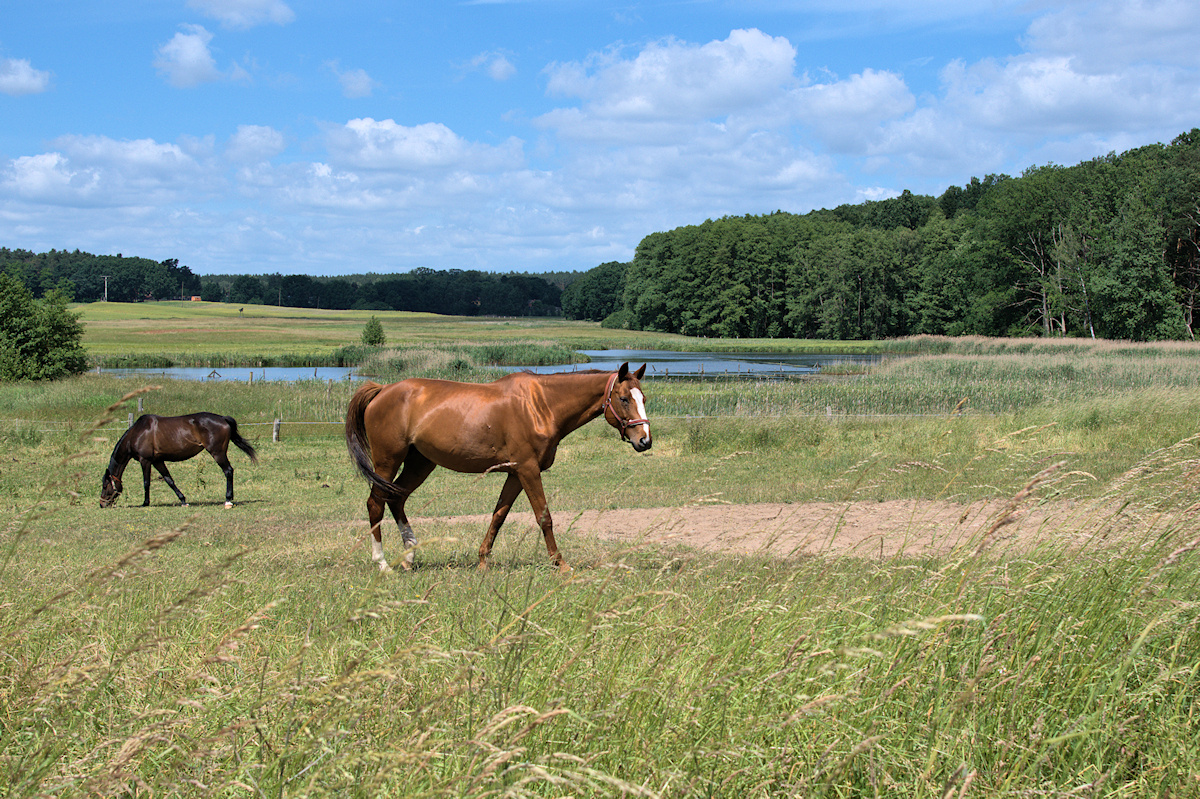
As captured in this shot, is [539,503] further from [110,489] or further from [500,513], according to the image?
Answer: [110,489]

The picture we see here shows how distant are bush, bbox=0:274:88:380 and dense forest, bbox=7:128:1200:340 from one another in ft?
6.00

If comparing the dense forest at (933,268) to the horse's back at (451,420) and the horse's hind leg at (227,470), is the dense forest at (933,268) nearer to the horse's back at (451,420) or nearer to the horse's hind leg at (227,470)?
the horse's hind leg at (227,470)

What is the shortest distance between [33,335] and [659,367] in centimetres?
3590

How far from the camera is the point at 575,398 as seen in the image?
7367 millimetres

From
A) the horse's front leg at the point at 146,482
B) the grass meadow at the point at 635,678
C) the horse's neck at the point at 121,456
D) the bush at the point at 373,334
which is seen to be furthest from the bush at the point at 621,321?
the grass meadow at the point at 635,678

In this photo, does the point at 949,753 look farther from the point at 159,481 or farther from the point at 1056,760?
Answer: the point at 159,481

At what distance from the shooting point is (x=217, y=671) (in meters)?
3.36

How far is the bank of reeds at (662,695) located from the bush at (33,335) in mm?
36422

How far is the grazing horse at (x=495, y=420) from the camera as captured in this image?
7.23 meters

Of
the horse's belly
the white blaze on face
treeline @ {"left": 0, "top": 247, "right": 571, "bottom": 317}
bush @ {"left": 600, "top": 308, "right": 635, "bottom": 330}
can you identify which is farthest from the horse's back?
treeline @ {"left": 0, "top": 247, "right": 571, "bottom": 317}

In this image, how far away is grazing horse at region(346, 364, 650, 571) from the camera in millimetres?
7234

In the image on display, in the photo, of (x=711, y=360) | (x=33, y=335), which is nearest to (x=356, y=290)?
(x=711, y=360)

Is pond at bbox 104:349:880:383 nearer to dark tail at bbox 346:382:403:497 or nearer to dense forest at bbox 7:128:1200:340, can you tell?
dense forest at bbox 7:128:1200:340

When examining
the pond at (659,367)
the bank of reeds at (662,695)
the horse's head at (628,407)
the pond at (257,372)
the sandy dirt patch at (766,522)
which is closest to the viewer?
the bank of reeds at (662,695)
